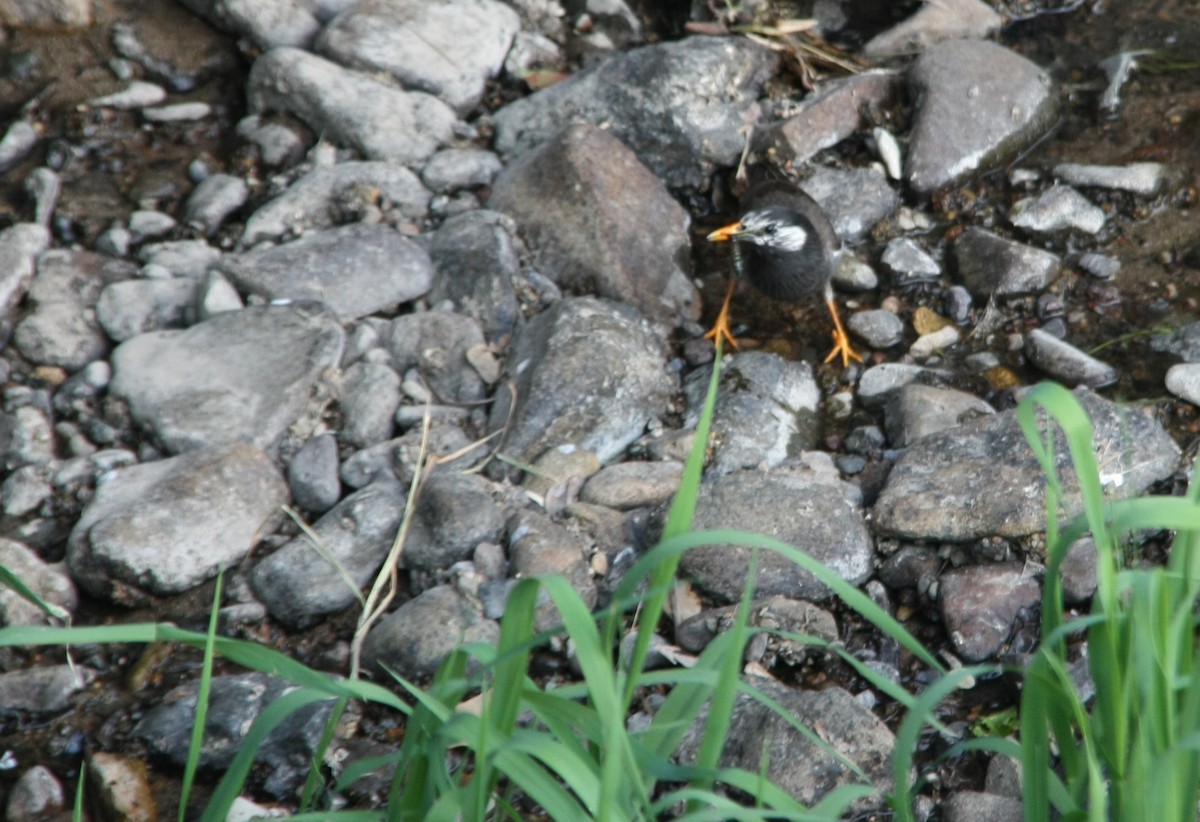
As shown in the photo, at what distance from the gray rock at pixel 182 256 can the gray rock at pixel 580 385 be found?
146 cm

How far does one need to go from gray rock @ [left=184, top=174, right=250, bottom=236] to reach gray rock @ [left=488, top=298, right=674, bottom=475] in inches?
64.0

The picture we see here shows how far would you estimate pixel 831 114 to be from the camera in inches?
222

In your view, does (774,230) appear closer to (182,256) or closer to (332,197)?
(332,197)

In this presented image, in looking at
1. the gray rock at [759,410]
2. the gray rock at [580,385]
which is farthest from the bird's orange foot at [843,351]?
the gray rock at [580,385]

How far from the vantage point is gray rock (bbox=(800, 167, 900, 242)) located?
5359mm

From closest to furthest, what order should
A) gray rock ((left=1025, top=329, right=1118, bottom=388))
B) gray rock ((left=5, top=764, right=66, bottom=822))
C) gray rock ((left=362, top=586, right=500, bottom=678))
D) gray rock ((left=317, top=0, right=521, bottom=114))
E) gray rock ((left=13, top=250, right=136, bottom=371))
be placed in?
gray rock ((left=5, top=764, right=66, bottom=822)) < gray rock ((left=362, top=586, right=500, bottom=678)) < gray rock ((left=1025, top=329, right=1118, bottom=388)) < gray rock ((left=13, top=250, right=136, bottom=371)) < gray rock ((left=317, top=0, right=521, bottom=114))

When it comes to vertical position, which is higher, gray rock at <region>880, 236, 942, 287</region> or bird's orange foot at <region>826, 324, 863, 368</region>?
gray rock at <region>880, 236, 942, 287</region>

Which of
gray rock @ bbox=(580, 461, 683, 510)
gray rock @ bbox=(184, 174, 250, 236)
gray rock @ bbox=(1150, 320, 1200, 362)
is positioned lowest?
gray rock @ bbox=(580, 461, 683, 510)

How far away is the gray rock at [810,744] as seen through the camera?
2.89 metres

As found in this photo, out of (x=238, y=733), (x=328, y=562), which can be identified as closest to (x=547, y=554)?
(x=328, y=562)

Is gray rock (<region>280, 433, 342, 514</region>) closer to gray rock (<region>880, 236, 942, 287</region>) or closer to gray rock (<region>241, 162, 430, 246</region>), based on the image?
gray rock (<region>241, 162, 430, 246</region>)

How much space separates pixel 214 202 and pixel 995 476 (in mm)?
3576

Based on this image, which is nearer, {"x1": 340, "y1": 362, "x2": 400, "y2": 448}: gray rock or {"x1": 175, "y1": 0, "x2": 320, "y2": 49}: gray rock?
{"x1": 340, "y1": 362, "x2": 400, "y2": 448}: gray rock

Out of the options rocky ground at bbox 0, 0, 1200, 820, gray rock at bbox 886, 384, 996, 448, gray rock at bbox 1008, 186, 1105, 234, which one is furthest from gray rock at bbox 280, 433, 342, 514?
gray rock at bbox 1008, 186, 1105, 234
